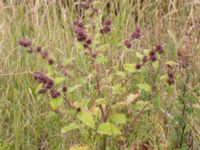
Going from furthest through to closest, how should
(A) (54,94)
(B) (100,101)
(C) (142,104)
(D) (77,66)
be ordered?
(D) (77,66), (C) (142,104), (B) (100,101), (A) (54,94)

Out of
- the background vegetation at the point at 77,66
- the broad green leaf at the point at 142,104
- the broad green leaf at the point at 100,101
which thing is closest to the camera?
the broad green leaf at the point at 100,101

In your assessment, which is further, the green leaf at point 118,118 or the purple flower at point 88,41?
the green leaf at point 118,118

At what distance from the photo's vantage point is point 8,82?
256cm

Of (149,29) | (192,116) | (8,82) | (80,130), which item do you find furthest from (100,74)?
(149,29)

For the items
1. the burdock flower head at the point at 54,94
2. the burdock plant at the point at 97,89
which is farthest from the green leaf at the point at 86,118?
the burdock flower head at the point at 54,94

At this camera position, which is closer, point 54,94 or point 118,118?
point 54,94

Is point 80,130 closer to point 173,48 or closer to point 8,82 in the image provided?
point 8,82

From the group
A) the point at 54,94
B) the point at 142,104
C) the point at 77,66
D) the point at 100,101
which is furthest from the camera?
the point at 77,66

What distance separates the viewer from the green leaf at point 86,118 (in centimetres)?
177

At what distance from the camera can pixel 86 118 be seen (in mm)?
1784

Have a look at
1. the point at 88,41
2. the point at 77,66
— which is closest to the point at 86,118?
the point at 88,41

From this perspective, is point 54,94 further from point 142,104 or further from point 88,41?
point 142,104

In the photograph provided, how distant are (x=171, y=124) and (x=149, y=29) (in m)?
1.15

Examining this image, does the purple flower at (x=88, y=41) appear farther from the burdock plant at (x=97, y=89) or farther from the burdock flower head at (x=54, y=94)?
the burdock flower head at (x=54, y=94)
